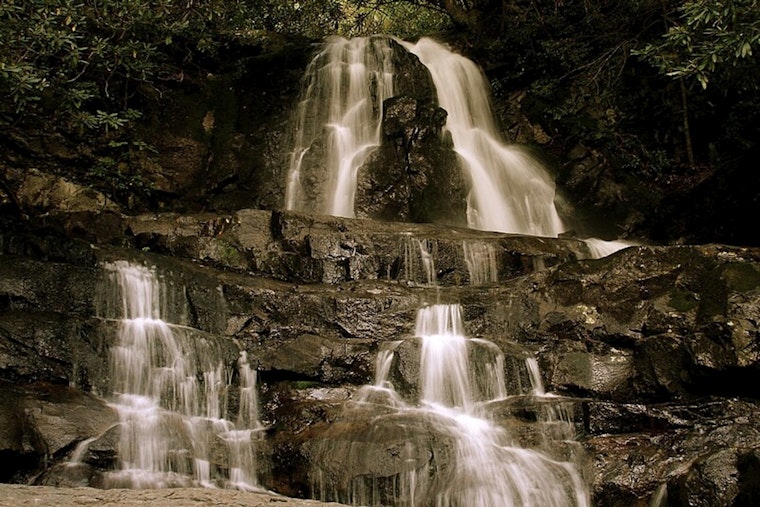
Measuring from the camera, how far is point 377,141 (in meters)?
14.3

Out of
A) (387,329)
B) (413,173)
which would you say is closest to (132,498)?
(387,329)

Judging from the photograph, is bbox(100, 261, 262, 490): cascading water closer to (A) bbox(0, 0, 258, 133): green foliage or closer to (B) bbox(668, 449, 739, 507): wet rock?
(A) bbox(0, 0, 258, 133): green foliage

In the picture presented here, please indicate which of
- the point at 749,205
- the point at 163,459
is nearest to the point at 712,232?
the point at 749,205

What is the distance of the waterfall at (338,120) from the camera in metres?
13.5

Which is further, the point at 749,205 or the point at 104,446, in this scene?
the point at 749,205

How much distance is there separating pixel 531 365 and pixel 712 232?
5.95 m

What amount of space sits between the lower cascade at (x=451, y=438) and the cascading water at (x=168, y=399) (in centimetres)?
106

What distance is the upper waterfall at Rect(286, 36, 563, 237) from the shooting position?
13.6m

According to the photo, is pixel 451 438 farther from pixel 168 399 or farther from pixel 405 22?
pixel 405 22

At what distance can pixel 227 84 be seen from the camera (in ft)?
52.7

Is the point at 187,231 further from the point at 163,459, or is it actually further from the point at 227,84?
the point at 227,84

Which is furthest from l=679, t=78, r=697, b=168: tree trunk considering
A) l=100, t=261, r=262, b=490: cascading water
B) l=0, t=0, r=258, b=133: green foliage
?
l=100, t=261, r=262, b=490: cascading water

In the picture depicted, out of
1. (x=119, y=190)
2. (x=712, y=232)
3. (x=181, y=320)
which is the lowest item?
(x=181, y=320)

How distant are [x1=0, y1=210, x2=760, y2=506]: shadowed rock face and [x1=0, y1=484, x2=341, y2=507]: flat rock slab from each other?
4.72 ft
